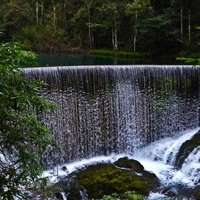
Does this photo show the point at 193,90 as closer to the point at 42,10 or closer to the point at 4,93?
the point at 4,93

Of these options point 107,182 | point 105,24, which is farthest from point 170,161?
point 105,24

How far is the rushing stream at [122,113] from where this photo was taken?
44.1ft

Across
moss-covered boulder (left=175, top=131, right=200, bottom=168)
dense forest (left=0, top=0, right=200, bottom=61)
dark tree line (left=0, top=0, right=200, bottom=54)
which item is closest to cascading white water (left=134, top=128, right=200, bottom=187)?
moss-covered boulder (left=175, top=131, right=200, bottom=168)

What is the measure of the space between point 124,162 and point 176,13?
33.9 ft

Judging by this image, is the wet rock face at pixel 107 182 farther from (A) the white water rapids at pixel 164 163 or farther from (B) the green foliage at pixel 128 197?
(B) the green foliage at pixel 128 197

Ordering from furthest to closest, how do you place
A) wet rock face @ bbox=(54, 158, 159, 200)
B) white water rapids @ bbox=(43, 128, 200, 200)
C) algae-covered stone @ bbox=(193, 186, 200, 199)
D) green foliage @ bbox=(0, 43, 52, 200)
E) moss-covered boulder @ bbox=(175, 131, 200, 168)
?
1. moss-covered boulder @ bbox=(175, 131, 200, 168)
2. white water rapids @ bbox=(43, 128, 200, 200)
3. wet rock face @ bbox=(54, 158, 159, 200)
4. algae-covered stone @ bbox=(193, 186, 200, 199)
5. green foliage @ bbox=(0, 43, 52, 200)

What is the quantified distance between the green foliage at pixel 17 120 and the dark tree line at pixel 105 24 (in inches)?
460

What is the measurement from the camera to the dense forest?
69.4 feet

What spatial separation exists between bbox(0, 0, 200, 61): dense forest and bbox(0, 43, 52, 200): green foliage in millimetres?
15478

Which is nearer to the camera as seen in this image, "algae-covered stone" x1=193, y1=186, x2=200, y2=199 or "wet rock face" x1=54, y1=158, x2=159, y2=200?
"algae-covered stone" x1=193, y1=186, x2=200, y2=199

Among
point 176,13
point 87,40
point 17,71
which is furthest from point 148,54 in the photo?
point 17,71

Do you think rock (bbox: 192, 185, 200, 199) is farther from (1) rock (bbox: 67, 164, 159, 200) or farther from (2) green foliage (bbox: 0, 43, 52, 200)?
(2) green foliage (bbox: 0, 43, 52, 200)

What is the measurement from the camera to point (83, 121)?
13844 mm

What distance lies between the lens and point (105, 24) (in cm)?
2412
